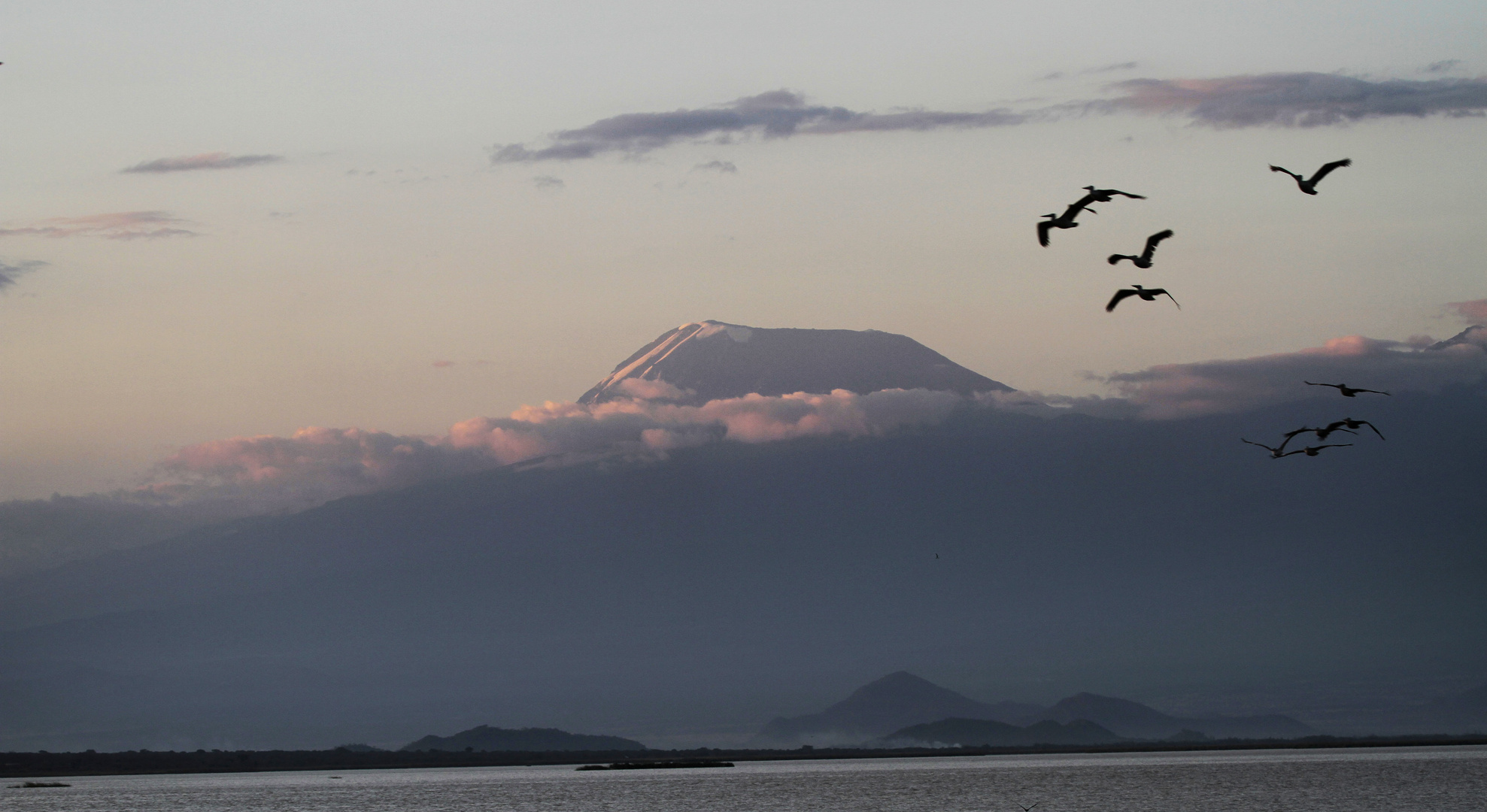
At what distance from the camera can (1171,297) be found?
3831 centimetres

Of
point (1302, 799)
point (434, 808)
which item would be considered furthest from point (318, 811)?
point (1302, 799)

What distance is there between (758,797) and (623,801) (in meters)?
19.1

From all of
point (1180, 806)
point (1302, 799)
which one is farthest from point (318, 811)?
point (1302, 799)

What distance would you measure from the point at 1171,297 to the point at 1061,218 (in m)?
3.52

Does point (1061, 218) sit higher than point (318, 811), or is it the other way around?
point (1061, 218)

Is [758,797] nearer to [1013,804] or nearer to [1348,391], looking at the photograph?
[1013,804]

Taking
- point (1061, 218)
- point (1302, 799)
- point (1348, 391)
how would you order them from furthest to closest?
point (1302, 799), point (1348, 391), point (1061, 218)

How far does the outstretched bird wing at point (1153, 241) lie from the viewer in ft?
127

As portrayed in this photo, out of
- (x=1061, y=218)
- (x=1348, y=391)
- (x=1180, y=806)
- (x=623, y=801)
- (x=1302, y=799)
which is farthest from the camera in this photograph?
(x=623, y=801)

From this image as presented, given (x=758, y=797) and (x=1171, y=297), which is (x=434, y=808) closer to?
(x=758, y=797)

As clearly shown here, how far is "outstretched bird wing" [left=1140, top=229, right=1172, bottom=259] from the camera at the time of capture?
3866 cm

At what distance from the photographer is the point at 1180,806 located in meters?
151

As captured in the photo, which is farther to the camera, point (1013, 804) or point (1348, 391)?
point (1013, 804)

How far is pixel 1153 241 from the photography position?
40.2 metres
